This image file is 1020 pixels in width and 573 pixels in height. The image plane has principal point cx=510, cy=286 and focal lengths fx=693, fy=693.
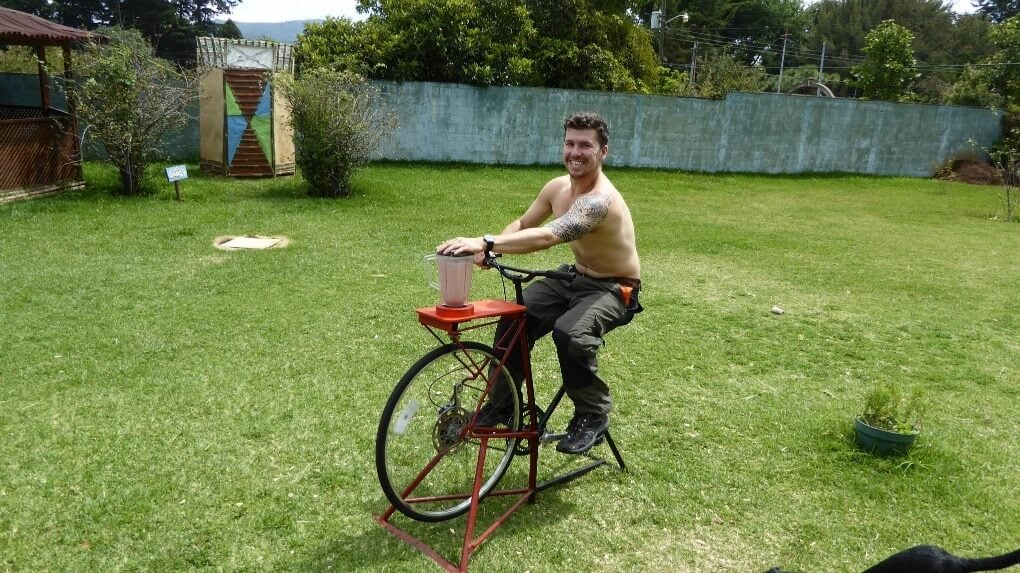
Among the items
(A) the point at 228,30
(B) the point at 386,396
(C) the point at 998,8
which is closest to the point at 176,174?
(B) the point at 386,396

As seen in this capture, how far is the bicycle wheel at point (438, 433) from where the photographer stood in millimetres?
2746

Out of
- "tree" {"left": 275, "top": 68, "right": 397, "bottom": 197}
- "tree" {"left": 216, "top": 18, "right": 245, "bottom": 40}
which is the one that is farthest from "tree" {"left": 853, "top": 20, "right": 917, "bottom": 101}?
"tree" {"left": 216, "top": 18, "right": 245, "bottom": 40}

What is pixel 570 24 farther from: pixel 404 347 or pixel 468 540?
pixel 468 540

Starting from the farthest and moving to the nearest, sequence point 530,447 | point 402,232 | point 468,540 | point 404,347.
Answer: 1. point 402,232
2. point 404,347
3. point 530,447
4. point 468,540

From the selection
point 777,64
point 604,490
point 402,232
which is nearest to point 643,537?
point 604,490

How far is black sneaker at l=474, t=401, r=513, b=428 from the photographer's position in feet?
10.4

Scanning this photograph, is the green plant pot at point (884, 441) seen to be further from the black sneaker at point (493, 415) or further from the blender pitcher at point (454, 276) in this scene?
the blender pitcher at point (454, 276)

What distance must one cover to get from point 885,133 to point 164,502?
19589mm

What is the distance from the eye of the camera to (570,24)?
18672mm

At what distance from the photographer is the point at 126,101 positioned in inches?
384

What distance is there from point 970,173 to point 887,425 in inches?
717

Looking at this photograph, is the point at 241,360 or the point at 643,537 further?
the point at 241,360

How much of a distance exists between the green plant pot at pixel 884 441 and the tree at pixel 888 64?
26.4 metres

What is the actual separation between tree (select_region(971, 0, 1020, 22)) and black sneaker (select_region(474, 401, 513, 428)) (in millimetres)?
62658
